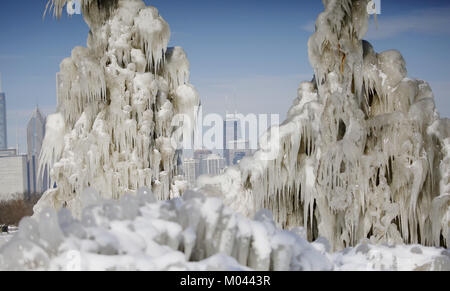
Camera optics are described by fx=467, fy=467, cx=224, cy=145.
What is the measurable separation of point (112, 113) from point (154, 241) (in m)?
6.44

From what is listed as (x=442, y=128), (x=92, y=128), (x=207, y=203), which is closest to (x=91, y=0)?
(x=92, y=128)

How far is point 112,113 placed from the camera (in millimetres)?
→ 7824

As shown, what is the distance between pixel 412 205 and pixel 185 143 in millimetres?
4534

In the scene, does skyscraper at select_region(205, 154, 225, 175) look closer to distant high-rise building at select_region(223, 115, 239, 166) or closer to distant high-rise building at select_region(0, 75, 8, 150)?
distant high-rise building at select_region(223, 115, 239, 166)

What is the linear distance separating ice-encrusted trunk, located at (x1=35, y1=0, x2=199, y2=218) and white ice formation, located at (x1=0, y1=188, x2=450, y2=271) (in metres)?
5.78

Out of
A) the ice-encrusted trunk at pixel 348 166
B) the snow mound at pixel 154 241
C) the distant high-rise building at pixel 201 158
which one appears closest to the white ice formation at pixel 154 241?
the snow mound at pixel 154 241

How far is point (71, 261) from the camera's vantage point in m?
1.54

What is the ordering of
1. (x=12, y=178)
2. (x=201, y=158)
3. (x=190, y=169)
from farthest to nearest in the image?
(x=12, y=178)
(x=190, y=169)
(x=201, y=158)

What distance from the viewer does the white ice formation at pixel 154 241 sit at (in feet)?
5.08

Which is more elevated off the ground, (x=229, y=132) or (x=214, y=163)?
(x=229, y=132)

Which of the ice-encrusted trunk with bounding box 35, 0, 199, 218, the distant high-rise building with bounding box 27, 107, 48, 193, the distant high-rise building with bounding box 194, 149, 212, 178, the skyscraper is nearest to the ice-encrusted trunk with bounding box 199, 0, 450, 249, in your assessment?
the skyscraper

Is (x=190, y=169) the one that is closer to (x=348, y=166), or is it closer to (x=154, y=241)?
(x=348, y=166)

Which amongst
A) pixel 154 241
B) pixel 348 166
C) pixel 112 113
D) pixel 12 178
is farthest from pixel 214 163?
pixel 12 178

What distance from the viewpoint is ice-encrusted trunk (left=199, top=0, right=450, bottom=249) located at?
5.04 m
